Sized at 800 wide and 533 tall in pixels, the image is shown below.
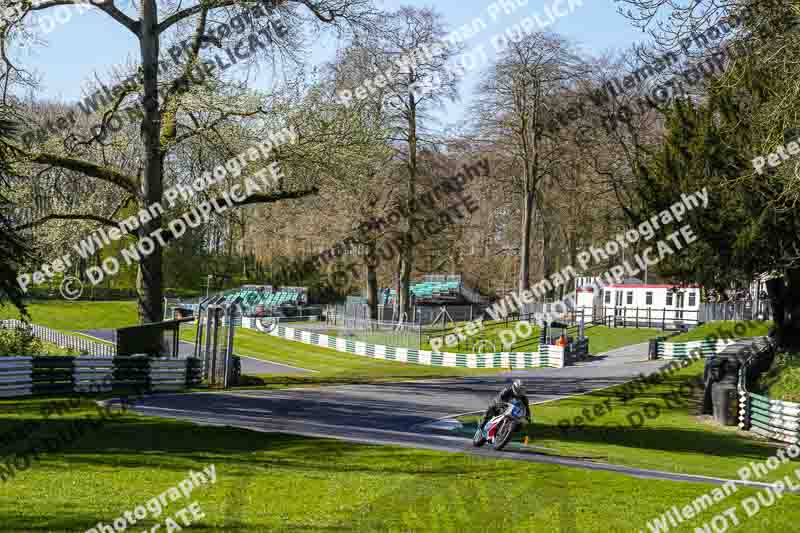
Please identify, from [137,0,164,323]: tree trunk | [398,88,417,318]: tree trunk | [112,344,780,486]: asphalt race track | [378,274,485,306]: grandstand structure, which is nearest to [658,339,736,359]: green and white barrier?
[112,344,780,486]: asphalt race track

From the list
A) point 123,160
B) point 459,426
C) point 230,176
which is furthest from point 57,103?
point 459,426

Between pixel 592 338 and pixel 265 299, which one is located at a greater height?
pixel 265 299

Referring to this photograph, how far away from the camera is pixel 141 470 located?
11.2 meters

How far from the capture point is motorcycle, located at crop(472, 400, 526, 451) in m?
15.0

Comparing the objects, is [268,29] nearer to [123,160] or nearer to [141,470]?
[123,160]

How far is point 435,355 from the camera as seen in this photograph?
42094 mm

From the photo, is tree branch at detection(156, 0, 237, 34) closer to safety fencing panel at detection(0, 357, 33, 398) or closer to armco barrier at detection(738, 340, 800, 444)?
safety fencing panel at detection(0, 357, 33, 398)

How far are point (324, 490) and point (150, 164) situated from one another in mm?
14572

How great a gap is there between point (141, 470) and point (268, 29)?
14524 millimetres

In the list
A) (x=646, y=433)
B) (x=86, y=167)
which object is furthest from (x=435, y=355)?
(x=86, y=167)

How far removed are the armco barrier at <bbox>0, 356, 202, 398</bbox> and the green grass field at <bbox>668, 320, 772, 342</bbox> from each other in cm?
2767

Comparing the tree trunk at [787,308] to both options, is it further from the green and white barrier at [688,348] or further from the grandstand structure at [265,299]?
the grandstand structure at [265,299]

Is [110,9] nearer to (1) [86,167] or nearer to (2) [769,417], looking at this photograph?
(1) [86,167]

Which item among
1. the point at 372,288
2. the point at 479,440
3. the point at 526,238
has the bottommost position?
the point at 479,440
